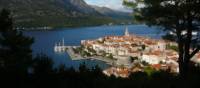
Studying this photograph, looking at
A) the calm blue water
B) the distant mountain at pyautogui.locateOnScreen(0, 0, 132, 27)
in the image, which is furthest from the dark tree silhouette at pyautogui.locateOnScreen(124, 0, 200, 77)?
the distant mountain at pyautogui.locateOnScreen(0, 0, 132, 27)

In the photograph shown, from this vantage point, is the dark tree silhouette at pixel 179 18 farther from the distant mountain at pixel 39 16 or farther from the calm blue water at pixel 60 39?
the distant mountain at pixel 39 16

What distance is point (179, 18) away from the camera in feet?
26.2

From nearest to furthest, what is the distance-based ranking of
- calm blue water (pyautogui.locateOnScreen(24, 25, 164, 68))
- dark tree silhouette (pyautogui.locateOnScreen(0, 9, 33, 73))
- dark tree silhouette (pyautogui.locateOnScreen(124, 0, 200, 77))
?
dark tree silhouette (pyautogui.locateOnScreen(124, 0, 200, 77)) < dark tree silhouette (pyautogui.locateOnScreen(0, 9, 33, 73)) < calm blue water (pyautogui.locateOnScreen(24, 25, 164, 68))

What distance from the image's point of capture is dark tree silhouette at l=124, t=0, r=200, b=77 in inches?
306

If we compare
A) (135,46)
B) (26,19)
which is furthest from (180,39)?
(26,19)

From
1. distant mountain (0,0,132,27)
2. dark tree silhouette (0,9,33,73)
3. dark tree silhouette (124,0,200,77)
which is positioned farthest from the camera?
distant mountain (0,0,132,27)

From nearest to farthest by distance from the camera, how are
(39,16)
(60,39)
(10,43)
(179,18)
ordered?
(179,18) → (10,43) → (60,39) → (39,16)

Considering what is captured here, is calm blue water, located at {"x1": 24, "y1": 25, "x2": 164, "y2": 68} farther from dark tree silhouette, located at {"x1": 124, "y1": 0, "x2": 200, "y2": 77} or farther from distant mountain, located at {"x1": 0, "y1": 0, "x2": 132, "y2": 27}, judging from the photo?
dark tree silhouette, located at {"x1": 124, "y1": 0, "x2": 200, "y2": 77}

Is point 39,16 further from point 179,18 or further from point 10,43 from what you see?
point 179,18

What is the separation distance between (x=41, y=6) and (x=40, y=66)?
154547 millimetres

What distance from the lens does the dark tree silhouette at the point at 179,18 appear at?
7.77m

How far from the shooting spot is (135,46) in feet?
206

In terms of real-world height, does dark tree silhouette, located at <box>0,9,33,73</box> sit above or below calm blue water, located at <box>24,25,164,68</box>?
above

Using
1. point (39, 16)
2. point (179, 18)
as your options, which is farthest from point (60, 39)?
point (179, 18)
